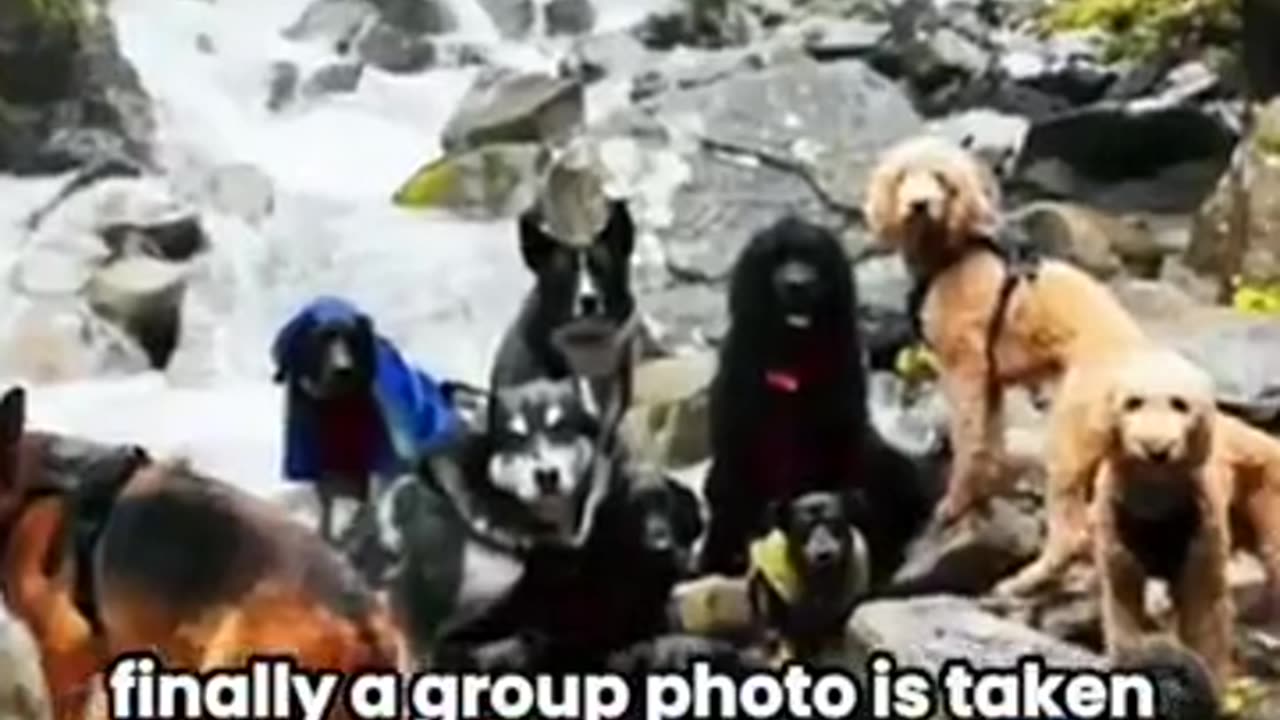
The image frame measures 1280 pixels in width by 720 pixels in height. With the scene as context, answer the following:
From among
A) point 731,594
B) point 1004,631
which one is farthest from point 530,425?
point 1004,631

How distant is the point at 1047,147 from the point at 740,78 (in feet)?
0.66

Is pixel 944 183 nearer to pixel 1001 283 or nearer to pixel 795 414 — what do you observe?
pixel 1001 283

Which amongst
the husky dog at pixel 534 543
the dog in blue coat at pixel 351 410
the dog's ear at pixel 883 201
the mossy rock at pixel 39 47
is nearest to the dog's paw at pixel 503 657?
the husky dog at pixel 534 543

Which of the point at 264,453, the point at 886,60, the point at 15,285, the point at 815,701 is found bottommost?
the point at 815,701

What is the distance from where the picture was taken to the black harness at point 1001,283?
1702 millimetres

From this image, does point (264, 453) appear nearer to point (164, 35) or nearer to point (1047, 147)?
point (164, 35)

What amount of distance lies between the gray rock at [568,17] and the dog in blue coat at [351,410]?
23cm

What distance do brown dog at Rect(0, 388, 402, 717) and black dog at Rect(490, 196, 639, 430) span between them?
18 cm

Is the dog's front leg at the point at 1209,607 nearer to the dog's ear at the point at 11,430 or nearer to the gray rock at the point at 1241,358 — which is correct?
the gray rock at the point at 1241,358

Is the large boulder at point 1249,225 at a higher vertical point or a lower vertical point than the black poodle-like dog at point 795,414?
higher

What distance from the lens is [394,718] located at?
170cm

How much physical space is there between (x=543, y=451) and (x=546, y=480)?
2cm

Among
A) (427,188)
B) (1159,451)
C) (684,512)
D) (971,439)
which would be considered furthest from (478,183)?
(1159,451)

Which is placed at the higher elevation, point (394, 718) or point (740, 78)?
point (740, 78)
